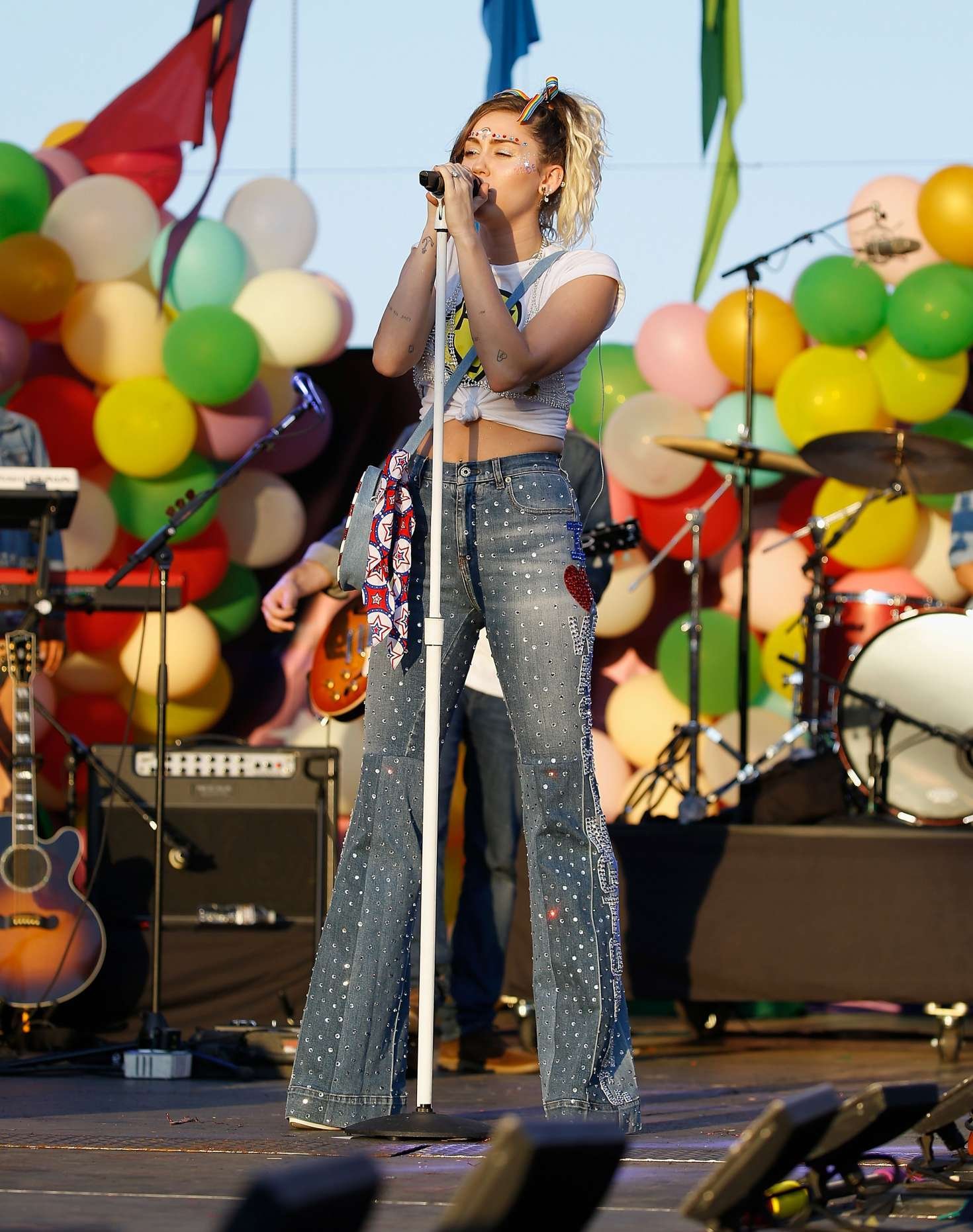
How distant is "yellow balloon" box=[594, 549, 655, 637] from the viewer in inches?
260

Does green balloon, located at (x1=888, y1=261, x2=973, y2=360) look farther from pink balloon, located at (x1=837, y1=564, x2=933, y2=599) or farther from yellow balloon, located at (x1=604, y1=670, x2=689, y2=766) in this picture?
yellow balloon, located at (x1=604, y1=670, x2=689, y2=766)

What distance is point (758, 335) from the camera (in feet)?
21.4

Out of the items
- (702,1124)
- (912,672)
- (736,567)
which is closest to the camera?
(702,1124)

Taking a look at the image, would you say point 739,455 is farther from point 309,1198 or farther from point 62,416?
point 309,1198

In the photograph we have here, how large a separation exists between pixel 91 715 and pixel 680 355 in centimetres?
255

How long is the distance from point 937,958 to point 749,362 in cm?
249

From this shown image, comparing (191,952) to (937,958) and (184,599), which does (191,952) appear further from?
(937,958)

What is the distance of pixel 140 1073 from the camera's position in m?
4.01

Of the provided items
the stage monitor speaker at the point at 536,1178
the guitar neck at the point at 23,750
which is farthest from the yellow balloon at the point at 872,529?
the stage monitor speaker at the point at 536,1178

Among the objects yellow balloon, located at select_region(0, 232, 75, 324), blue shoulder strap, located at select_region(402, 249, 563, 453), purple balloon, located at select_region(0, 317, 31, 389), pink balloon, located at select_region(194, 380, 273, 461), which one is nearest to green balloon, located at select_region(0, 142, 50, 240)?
yellow balloon, located at select_region(0, 232, 75, 324)

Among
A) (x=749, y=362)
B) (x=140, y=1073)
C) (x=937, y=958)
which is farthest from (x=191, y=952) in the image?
(x=749, y=362)

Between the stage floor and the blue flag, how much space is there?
3746mm

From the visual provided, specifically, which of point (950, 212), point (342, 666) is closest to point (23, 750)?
point (342, 666)

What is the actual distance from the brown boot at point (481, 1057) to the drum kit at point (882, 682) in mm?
1122
